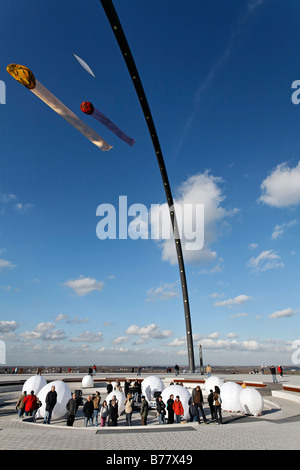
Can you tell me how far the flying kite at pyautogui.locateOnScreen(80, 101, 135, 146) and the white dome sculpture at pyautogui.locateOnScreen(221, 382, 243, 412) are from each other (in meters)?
14.6

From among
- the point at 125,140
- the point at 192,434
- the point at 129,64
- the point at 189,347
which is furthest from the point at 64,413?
the point at 189,347

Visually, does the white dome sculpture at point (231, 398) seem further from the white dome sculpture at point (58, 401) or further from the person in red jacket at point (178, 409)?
the white dome sculpture at point (58, 401)

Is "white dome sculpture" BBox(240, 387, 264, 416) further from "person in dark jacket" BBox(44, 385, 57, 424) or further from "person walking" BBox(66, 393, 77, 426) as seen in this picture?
"person in dark jacket" BBox(44, 385, 57, 424)

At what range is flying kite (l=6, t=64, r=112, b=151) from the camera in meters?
12.0

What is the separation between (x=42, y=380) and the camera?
18250mm

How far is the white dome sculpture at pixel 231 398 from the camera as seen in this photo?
15008mm

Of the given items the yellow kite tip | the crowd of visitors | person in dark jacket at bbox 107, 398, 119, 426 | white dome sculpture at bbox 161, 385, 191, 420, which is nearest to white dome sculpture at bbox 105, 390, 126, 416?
the crowd of visitors

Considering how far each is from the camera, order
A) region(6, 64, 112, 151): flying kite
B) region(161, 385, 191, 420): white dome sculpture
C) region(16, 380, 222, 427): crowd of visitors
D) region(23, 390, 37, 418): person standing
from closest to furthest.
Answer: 1. region(6, 64, 112, 151): flying kite
2. region(16, 380, 222, 427): crowd of visitors
3. region(23, 390, 37, 418): person standing
4. region(161, 385, 191, 420): white dome sculpture

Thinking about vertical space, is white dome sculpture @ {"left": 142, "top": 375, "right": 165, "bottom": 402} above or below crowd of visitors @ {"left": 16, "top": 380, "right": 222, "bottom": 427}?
above

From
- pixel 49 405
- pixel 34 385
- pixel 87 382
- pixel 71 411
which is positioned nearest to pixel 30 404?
pixel 49 405

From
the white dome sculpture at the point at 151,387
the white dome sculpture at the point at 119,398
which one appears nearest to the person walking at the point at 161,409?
the white dome sculpture at the point at 119,398
